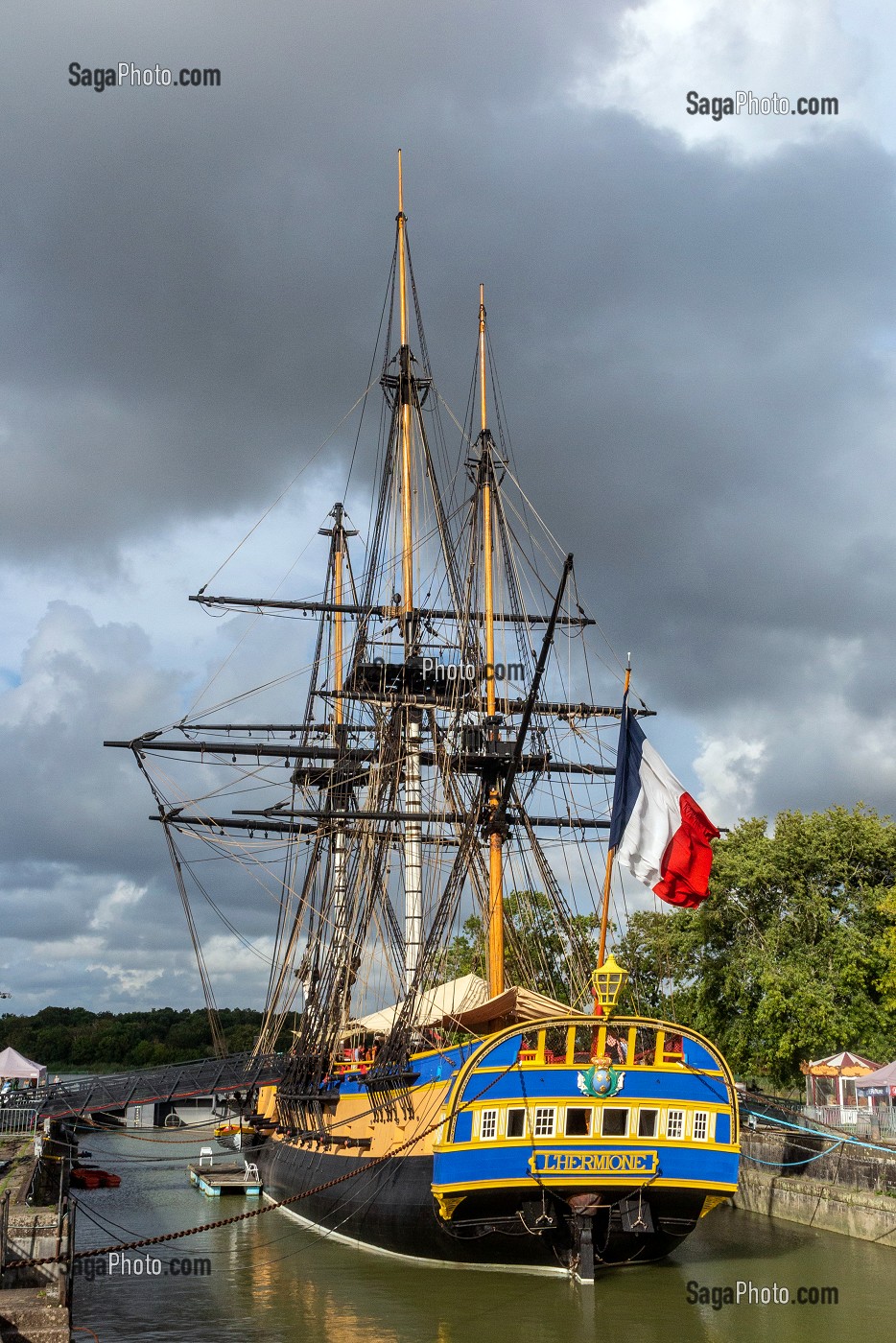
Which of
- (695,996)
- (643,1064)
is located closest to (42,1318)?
(643,1064)

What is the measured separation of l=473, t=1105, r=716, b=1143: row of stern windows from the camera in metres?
21.4

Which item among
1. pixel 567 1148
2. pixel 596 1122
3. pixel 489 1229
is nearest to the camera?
pixel 567 1148

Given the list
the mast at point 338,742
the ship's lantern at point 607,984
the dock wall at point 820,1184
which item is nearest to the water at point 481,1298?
the dock wall at point 820,1184

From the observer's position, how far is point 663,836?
21906 millimetres

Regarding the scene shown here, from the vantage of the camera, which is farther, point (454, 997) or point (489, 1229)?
point (454, 997)

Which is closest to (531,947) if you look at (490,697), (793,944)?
(793,944)

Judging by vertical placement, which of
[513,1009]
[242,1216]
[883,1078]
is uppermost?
[513,1009]

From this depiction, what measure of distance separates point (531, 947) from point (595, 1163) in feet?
81.6

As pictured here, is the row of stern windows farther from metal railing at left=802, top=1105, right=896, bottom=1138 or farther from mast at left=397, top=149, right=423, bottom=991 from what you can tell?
mast at left=397, top=149, right=423, bottom=991

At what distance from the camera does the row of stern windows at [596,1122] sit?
21.4 meters

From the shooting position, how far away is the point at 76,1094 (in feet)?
169

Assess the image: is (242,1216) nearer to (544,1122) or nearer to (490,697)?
(544,1122)

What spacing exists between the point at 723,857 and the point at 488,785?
13.0 meters

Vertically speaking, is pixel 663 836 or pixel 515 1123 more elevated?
pixel 663 836
